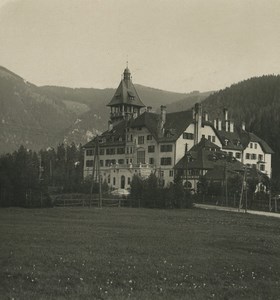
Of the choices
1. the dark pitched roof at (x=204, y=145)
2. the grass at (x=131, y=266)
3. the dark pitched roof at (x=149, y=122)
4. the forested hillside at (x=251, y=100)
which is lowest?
the grass at (x=131, y=266)

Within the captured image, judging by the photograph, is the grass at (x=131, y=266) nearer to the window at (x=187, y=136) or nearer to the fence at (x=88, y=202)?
the fence at (x=88, y=202)

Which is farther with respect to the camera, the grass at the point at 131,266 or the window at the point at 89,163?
the window at the point at 89,163

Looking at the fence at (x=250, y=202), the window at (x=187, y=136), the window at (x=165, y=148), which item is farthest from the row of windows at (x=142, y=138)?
the fence at (x=250, y=202)

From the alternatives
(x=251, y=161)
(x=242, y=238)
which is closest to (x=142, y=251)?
(x=242, y=238)

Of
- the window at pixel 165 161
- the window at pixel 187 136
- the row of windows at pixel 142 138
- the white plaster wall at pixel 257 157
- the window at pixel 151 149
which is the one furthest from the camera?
the white plaster wall at pixel 257 157

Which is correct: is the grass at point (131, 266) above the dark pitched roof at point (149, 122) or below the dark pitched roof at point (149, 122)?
below

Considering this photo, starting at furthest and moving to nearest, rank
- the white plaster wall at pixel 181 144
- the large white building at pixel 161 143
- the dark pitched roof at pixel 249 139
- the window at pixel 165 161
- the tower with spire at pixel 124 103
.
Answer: the tower with spire at pixel 124 103
the dark pitched roof at pixel 249 139
the large white building at pixel 161 143
the window at pixel 165 161
the white plaster wall at pixel 181 144
